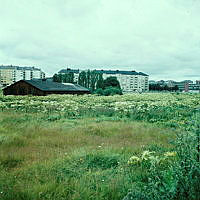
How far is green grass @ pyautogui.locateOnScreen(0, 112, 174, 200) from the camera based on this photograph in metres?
3.98

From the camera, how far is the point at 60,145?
737 cm

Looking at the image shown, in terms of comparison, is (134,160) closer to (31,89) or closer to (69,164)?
(69,164)

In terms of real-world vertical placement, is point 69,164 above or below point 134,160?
below

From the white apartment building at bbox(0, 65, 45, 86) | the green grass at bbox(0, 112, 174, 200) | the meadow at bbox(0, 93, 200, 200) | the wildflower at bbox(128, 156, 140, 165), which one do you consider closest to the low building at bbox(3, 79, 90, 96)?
the green grass at bbox(0, 112, 174, 200)

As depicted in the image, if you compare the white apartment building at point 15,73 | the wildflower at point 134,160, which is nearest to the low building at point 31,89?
the wildflower at point 134,160

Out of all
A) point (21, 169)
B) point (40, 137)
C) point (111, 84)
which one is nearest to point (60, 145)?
point (40, 137)

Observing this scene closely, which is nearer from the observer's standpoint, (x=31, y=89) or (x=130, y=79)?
(x=31, y=89)

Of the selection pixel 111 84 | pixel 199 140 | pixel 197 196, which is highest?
pixel 111 84

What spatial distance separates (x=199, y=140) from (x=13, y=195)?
3095 millimetres

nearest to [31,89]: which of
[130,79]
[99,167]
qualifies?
[99,167]

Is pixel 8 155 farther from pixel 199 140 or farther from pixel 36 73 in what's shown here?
pixel 36 73

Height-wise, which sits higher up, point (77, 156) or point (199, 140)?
point (199, 140)

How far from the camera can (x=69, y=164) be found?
5.45m

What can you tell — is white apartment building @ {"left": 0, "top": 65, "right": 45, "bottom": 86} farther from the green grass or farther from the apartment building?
the green grass
